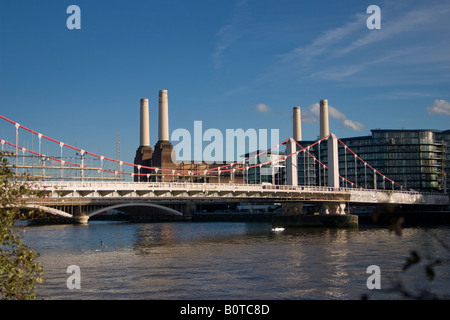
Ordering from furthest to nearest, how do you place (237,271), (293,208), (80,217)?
1. (80,217)
2. (293,208)
3. (237,271)

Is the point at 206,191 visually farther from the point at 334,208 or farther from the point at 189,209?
the point at 189,209

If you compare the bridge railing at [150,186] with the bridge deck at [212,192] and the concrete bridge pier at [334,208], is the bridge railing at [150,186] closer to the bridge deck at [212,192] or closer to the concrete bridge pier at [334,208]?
the bridge deck at [212,192]

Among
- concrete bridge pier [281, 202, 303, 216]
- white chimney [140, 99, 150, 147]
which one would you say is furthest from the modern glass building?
concrete bridge pier [281, 202, 303, 216]

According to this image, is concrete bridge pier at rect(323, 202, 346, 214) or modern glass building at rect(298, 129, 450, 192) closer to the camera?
concrete bridge pier at rect(323, 202, 346, 214)

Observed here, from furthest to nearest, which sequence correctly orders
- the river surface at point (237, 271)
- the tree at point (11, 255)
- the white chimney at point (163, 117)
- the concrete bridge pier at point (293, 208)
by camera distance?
the white chimney at point (163, 117)
the concrete bridge pier at point (293, 208)
the river surface at point (237, 271)
the tree at point (11, 255)

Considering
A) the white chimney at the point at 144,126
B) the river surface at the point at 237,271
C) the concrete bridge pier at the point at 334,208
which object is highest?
the white chimney at the point at 144,126

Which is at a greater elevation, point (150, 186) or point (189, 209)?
point (150, 186)

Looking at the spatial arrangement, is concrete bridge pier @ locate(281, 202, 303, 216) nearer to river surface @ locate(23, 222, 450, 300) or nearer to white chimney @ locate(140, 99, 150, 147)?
river surface @ locate(23, 222, 450, 300)

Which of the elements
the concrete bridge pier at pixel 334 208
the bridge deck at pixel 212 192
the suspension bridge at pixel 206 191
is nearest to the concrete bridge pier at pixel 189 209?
the suspension bridge at pixel 206 191

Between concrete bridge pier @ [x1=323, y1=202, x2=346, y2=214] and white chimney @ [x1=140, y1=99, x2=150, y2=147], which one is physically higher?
white chimney @ [x1=140, y1=99, x2=150, y2=147]

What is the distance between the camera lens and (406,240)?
59.9 metres

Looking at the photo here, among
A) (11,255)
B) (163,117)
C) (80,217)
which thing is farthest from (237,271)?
(163,117)
